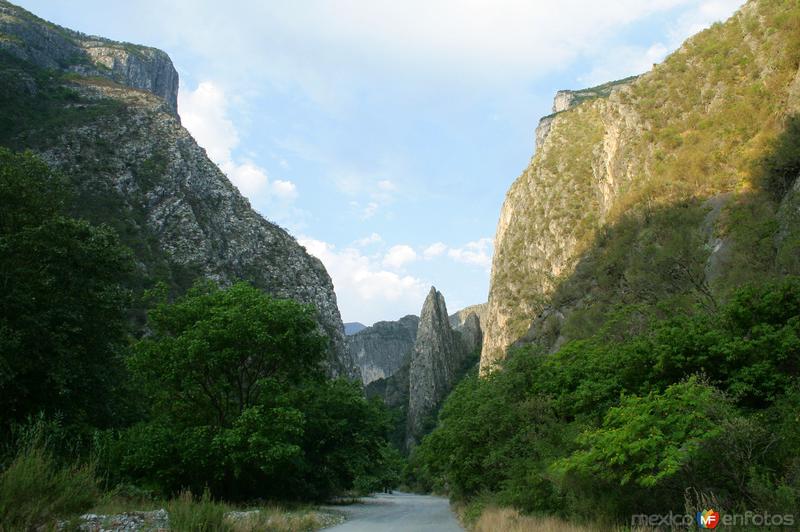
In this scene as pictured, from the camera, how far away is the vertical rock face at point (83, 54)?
89.4 m

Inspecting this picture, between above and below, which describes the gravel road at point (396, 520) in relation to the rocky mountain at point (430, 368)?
below

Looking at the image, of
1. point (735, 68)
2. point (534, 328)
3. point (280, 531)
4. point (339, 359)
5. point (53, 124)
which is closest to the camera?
point (280, 531)

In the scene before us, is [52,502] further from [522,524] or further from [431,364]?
[431,364]

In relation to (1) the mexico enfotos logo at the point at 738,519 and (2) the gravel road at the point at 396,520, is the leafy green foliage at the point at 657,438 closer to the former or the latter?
(1) the mexico enfotos logo at the point at 738,519

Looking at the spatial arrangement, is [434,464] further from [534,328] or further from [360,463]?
[534,328]

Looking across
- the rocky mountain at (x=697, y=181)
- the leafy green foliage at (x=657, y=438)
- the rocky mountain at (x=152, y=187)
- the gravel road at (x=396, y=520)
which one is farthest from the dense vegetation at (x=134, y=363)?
the rocky mountain at (x=152, y=187)

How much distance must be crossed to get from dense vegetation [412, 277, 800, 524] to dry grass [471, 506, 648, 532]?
438mm

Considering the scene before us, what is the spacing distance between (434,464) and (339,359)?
43.2m

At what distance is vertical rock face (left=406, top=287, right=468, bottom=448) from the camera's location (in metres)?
118

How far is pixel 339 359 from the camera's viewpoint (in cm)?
6912

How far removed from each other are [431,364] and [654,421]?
4499 inches

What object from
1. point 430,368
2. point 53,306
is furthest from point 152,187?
point 430,368

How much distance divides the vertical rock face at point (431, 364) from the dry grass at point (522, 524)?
100413mm

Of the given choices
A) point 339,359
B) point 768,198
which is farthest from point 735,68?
point 339,359
